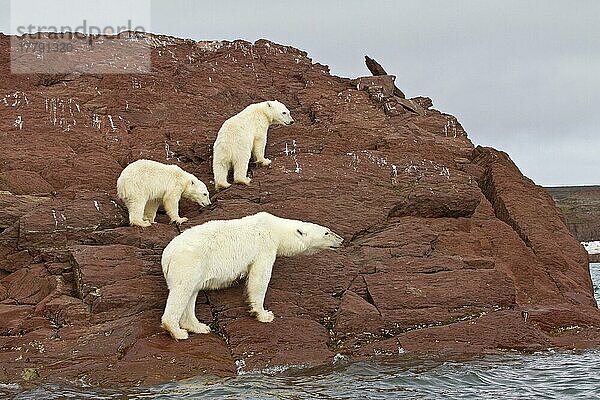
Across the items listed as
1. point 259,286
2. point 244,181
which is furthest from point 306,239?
point 244,181

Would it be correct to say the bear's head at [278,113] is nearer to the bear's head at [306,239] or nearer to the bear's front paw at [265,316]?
the bear's head at [306,239]

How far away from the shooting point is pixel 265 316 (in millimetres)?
14492

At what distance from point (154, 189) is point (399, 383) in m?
6.65

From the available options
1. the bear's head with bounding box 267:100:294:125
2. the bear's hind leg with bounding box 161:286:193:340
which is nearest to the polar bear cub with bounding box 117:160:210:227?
the bear's head with bounding box 267:100:294:125

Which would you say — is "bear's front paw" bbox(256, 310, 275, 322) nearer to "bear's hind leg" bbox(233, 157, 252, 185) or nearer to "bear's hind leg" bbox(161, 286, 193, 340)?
"bear's hind leg" bbox(161, 286, 193, 340)

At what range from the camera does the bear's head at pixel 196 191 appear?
1730cm

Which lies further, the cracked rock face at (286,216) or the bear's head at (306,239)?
the bear's head at (306,239)

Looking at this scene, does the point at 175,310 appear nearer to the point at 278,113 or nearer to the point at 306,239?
the point at 306,239

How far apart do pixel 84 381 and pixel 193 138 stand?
8.44 metres

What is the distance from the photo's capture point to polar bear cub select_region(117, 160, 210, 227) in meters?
16.4

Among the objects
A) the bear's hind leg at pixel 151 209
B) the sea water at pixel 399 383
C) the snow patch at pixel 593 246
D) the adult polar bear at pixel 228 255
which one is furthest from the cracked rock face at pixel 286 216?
the snow patch at pixel 593 246

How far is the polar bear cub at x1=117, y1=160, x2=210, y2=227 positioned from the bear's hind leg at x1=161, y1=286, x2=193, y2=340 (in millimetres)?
2944

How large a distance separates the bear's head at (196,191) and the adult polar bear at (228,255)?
210 cm

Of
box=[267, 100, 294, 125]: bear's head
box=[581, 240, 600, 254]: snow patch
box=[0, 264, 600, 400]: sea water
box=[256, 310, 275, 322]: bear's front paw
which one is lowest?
box=[0, 264, 600, 400]: sea water
